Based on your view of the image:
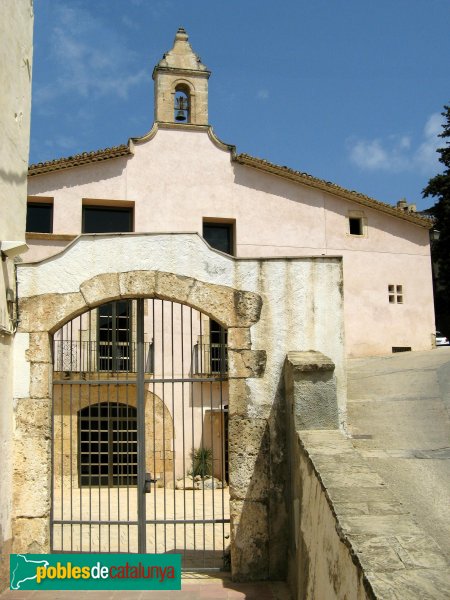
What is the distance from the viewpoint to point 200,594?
5809 mm

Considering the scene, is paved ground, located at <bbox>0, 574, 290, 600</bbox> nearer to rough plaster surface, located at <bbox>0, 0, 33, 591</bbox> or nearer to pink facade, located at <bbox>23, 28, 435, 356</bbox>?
rough plaster surface, located at <bbox>0, 0, 33, 591</bbox>

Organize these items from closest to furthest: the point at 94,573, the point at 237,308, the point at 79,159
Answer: the point at 94,573, the point at 237,308, the point at 79,159

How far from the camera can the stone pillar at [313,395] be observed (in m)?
5.67

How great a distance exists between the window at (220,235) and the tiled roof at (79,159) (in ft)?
9.57

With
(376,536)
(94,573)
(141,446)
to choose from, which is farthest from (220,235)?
(376,536)

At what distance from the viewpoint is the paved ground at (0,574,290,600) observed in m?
5.72

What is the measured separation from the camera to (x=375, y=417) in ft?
26.1

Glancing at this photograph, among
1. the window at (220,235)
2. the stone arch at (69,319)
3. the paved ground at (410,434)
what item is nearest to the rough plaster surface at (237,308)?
the stone arch at (69,319)

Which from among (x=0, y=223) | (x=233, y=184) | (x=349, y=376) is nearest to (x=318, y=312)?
(x=0, y=223)

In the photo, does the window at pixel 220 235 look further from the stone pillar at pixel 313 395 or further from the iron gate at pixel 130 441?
the stone pillar at pixel 313 395

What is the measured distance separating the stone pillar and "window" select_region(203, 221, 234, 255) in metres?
11.7

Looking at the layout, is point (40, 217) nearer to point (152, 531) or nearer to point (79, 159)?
point (79, 159)

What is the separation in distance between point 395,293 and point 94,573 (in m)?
14.3

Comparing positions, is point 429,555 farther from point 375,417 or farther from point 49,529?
point 375,417
